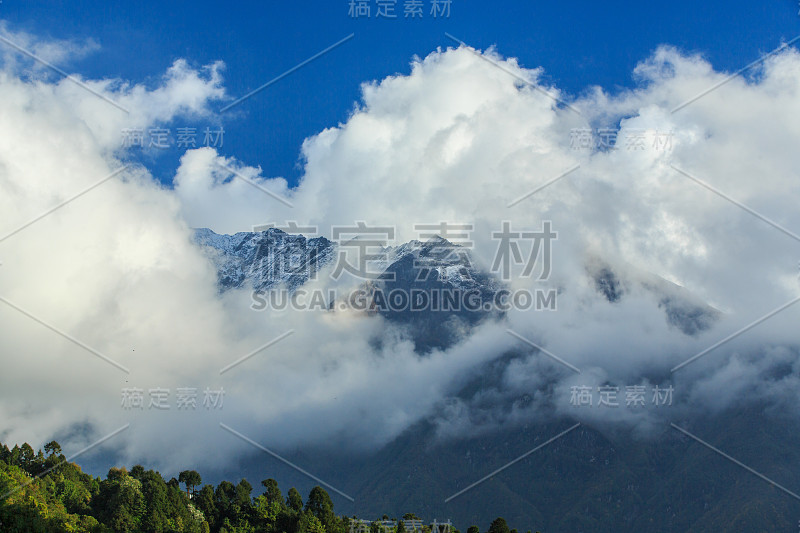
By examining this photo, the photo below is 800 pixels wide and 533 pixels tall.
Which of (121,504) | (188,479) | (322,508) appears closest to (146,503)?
(121,504)

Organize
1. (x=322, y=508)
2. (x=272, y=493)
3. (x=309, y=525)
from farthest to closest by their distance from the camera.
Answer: (x=272, y=493)
(x=322, y=508)
(x=309, y=525)

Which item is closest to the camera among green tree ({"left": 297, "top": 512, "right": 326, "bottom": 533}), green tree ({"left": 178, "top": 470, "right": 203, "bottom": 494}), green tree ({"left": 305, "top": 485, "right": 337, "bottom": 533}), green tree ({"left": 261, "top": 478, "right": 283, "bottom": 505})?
green tree ({"left": 297, "top": 512, "right": 326, "bottom": 533})

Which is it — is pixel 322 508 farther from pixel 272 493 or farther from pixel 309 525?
pixel 309 525

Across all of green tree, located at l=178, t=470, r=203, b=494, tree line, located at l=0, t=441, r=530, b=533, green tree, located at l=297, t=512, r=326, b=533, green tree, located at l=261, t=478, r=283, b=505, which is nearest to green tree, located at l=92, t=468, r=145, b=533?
tree line, located at l=0, t=441, r=530, b=533

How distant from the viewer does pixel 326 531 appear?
464 feet

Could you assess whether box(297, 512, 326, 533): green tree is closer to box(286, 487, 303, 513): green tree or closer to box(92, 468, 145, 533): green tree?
box(286, 487, 303, 513): green tree

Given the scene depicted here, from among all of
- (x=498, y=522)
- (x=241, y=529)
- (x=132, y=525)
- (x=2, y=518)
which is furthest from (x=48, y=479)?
(x=498, y=522)

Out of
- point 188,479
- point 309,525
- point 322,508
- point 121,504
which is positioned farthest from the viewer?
point 188,479

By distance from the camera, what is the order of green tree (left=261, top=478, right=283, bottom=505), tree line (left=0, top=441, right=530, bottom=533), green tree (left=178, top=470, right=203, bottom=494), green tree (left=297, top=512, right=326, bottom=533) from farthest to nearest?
green tree (left=178, top=470, right=203, bottom=494) → green tree (left=261, top=478, right=283, bottom=505) → green tree (left=297, top=512, right=326, bottom=533) → tree line (left=0, top=441, right=530, bottom=533)

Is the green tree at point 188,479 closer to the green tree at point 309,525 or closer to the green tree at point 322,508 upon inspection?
the green tree at point 322,508

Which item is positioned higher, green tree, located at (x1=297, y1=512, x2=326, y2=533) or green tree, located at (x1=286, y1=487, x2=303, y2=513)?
green tree, located at (x1=286, y1=487, x2=303, y2=513)

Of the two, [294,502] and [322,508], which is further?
[294,502]

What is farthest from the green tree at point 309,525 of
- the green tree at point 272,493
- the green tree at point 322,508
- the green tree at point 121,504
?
the green tree at point 121,504

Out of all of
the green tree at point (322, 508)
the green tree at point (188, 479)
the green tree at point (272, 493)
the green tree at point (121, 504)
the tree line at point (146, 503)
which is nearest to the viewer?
the tree line at point (146, 503)
